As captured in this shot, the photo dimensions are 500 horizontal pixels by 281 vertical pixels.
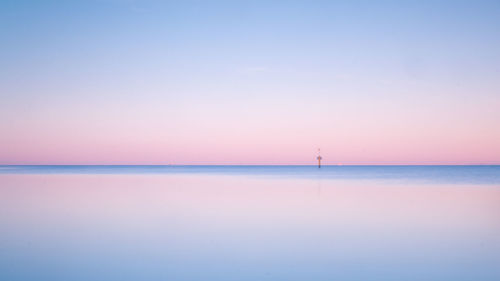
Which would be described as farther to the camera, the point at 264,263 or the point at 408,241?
the point at 408,241

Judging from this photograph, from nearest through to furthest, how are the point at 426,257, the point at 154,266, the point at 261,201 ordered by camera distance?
1. the point at 154,266
2. the point at 426,257
3. the point at 261,201

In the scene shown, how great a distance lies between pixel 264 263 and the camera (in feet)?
25.1

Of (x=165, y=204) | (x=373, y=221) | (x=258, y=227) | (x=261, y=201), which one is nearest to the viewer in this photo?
(x=258, y=227)

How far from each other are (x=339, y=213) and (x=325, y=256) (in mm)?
6540

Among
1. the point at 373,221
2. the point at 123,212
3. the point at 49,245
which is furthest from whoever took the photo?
the point at 123,212

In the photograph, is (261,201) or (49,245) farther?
(261,201)

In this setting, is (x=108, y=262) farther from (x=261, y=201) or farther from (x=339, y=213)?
(x=261, y=201)

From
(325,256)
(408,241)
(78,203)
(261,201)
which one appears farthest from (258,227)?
(78,203)

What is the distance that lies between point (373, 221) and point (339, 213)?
2.01 metres

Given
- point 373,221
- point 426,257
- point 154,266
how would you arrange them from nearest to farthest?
point 154,266
point 426,257
point 373,221

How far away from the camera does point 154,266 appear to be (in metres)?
7.44

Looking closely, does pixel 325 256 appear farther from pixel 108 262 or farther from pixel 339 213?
pixel 339 213

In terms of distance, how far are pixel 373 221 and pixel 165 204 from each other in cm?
926

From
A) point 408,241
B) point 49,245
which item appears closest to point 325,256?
point 408,241
